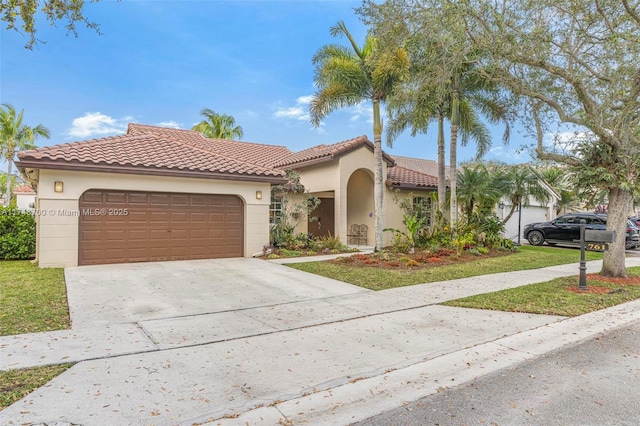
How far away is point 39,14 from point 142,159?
6812mm

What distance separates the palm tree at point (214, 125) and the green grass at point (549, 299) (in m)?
31.1

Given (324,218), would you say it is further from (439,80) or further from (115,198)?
(439,80)

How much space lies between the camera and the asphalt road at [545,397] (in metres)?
3.28

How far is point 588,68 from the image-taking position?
8820 millimetres

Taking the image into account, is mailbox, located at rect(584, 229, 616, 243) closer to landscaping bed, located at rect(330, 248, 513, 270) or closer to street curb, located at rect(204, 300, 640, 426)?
street curb, located at rect(204, 300, 640, 426)

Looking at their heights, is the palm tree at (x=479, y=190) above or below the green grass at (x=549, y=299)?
above

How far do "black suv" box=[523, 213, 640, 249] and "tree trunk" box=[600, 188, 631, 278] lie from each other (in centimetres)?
849

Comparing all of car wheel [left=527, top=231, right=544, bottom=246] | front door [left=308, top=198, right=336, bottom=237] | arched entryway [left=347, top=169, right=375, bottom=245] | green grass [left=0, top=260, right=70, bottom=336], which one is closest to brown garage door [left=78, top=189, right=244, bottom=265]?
green grass [left=0, top=260, right=70, bottom=336]

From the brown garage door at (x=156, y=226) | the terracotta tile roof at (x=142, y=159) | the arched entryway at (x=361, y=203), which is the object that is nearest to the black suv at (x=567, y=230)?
the arched entryway at (x=361, y=203)

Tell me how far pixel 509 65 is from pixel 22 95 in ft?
62.7

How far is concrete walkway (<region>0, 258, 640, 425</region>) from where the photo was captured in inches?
132

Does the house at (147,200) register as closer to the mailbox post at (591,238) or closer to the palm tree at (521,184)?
the palm tree at (521,184)

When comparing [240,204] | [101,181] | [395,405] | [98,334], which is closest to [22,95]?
[101,181]

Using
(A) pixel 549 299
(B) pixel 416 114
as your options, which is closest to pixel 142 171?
(B) pixel 416 114
